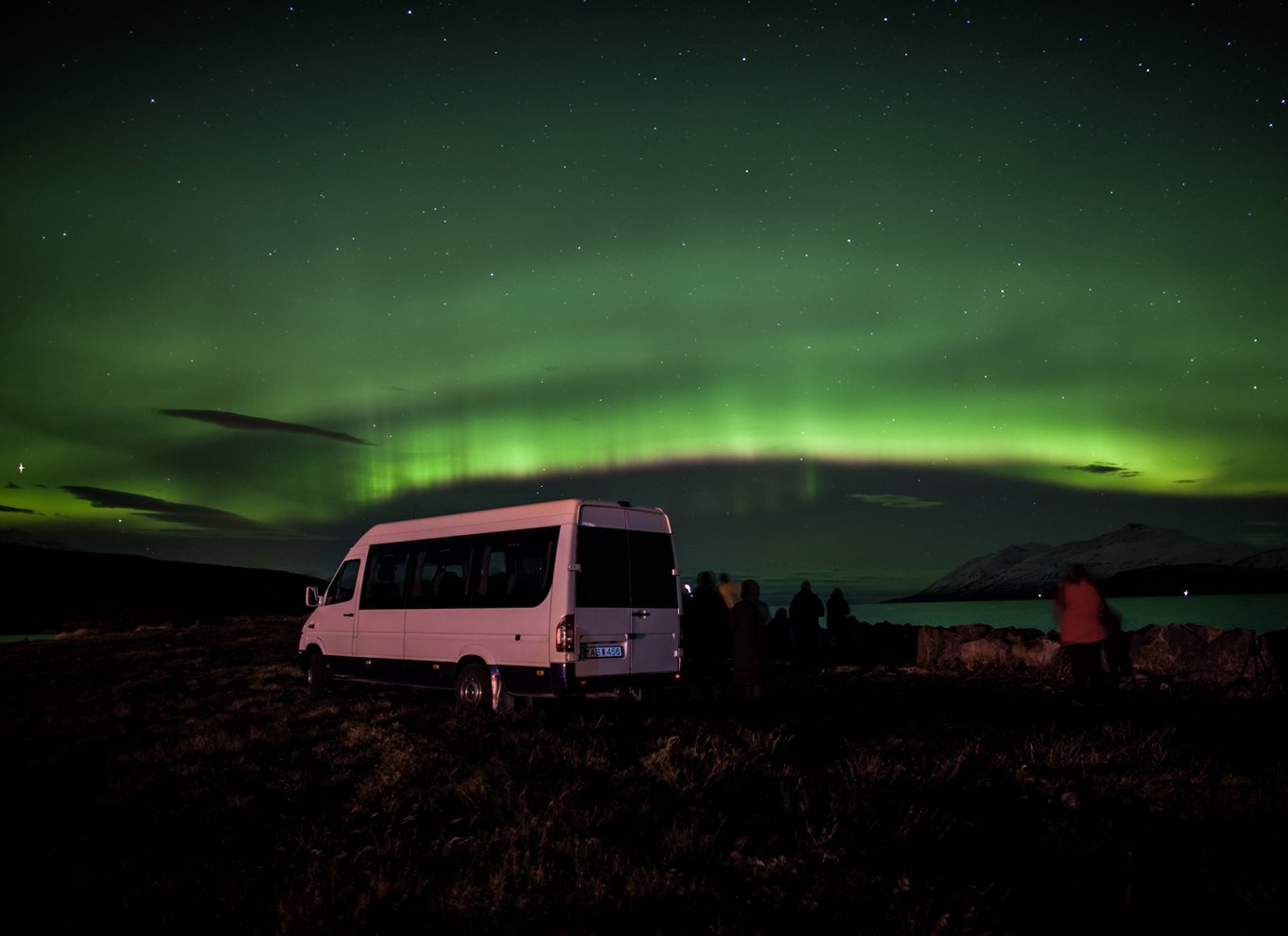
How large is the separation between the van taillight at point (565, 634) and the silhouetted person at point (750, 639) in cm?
287

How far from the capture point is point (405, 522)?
14094 millimetres

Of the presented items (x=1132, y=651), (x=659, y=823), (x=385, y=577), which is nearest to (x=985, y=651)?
(x=1132, y=651)

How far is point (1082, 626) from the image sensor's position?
1227 centimetres

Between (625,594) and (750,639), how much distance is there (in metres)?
2.14

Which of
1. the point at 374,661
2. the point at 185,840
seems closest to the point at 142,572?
the point at 374,661

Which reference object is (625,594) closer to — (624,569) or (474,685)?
(624,569)

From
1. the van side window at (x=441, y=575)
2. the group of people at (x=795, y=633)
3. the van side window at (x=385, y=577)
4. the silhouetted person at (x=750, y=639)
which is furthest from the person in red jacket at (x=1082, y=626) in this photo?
the van side window at (x=385, y=577)

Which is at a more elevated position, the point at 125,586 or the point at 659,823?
the point at 659,823

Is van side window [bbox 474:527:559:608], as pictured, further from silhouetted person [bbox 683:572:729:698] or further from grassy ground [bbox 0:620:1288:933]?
silhouetted person [bbox 683:572:729:698]

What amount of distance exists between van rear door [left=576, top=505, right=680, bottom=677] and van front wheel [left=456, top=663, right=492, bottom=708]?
1690mm

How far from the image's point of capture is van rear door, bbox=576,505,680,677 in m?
11.1

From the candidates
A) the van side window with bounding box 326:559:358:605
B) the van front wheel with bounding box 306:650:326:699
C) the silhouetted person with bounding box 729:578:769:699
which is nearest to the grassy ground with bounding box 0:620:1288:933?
the silhouetted person with bounding box 729:578:769:699

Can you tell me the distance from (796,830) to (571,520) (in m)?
5.96

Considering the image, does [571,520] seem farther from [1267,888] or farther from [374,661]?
[1267,888]
